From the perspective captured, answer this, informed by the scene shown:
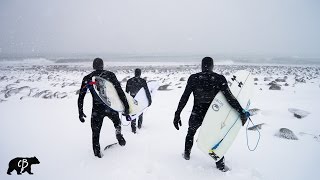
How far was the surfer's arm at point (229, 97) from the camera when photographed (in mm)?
3996

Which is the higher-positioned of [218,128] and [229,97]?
[229,97]

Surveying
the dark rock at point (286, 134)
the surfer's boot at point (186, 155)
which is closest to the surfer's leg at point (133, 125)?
the surfer's boot at point (186, 155)

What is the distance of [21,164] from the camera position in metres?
4.40

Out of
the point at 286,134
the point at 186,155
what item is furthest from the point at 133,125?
the point at 286,134

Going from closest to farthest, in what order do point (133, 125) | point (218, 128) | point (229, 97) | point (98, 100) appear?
point (229, 97) < point (218, 128) < point (98, 100) < point (133, 125)

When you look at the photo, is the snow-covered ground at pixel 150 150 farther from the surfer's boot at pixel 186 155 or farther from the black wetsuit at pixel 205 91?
the black wetsuit at pixel 205 91

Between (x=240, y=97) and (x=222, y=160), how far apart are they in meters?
1.20

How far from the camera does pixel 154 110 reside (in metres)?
9.05

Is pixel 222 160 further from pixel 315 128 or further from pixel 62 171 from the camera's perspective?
pixel 315 128

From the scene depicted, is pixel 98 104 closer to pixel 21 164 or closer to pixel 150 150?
pixel 150 150

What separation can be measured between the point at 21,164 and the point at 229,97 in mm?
3906

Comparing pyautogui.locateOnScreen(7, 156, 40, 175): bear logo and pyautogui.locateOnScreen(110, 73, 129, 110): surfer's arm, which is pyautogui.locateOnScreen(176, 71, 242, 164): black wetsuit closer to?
pyautogui.locateOnScreen(110, 73, 129, 110): surfer's arm

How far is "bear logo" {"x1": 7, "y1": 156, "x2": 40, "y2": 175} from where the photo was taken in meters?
4.21

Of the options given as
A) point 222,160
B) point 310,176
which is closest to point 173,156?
point 222,160
